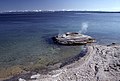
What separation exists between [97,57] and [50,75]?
6.44 m

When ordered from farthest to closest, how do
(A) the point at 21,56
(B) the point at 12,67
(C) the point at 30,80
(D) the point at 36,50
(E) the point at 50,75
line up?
(D) the point at 36,50 → (A) the point at 21,56 → (B) the point at 12,67 → (E) the point at 50,75 → (C) the point at 30,80

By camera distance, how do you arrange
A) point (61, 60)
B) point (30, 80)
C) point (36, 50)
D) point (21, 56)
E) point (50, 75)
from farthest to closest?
1. point (36, 50)
2. point (21, 56)
3. point (61, 60)
4. point (50, 75)
5. point (30, 80)

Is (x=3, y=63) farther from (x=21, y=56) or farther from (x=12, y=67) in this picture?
(x=21, y=56)

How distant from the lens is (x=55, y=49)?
2383 centimetres

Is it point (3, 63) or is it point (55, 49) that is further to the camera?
point (55, 49)

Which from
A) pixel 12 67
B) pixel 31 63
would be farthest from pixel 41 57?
pixel 12 67

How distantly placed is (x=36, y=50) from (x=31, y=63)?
552 cm

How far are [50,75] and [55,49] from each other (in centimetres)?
1081

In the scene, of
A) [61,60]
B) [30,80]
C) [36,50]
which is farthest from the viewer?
[36,50]

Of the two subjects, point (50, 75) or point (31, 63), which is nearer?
point (50, 75)

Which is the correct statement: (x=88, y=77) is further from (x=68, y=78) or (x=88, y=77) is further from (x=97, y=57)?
(x=97, y=57)

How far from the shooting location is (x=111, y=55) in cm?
1766

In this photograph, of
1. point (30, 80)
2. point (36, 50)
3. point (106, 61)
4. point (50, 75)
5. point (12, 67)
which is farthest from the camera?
point (36, 50)

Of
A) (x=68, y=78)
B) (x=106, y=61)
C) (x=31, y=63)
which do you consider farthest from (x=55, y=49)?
(x=68, y=78)
